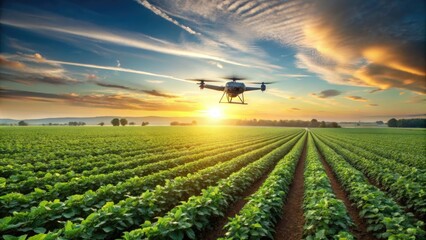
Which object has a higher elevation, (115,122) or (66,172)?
(115,122)

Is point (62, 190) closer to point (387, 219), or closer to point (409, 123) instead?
point (387, 219)

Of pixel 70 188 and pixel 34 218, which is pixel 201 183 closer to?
pixel 70 188

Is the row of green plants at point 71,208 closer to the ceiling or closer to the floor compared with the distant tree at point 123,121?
closer to the floor

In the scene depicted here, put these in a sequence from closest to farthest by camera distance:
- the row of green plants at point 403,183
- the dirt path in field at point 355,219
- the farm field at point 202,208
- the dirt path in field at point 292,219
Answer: the farm field at point 202,208 → the dirt path in field at point 355,219 → the dirt path in field at point 292,219 → the row of green plants at point 403,183

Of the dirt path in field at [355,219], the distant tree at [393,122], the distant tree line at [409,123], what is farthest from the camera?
the distant tree at [393,122]

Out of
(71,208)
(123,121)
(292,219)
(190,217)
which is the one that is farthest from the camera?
(123,121)

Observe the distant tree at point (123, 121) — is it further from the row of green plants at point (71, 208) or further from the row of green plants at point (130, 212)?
the row of green plants at point (130, 212)

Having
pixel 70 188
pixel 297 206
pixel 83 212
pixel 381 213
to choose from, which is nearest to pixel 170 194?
pixel 83 212

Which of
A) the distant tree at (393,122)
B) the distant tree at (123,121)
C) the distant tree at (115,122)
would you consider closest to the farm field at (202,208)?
the distant tree at (115,122)

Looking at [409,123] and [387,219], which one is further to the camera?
[409,123]

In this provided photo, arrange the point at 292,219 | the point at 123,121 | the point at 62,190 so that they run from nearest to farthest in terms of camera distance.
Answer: the point at 62,190 → the point at 292,219 → the point at 123,121

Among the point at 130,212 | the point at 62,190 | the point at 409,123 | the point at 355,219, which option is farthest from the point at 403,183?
the point at 409,123
